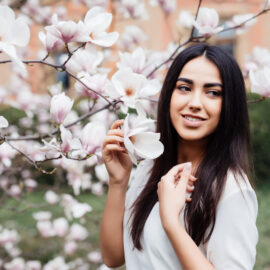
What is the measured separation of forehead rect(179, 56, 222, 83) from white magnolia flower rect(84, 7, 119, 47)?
0.84 feet

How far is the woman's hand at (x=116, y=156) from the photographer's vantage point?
1186 millimetres

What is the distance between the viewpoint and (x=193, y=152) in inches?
53.9

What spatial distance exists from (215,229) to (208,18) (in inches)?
31.0

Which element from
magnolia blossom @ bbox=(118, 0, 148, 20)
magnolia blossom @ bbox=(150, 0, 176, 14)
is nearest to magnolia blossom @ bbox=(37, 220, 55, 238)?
magnolia blossom @ bbox=(118, 0, 148, 20)

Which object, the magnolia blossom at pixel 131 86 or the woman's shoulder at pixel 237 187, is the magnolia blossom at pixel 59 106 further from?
the woman's shoulder at pixel 237 187

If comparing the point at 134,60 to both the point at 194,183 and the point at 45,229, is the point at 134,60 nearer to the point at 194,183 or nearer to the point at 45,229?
the point at 194,183

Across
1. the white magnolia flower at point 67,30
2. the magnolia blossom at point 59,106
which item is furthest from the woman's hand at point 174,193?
the white magnolia flower at point 67,30

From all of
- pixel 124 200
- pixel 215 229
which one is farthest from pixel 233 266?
pixel 124 200

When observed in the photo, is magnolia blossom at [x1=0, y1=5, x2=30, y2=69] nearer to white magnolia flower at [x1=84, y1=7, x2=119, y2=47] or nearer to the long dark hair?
white magnolia flower at [x1=84, y1=7, x2=119, y2=47]

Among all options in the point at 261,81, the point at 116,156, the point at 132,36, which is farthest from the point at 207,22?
the point at 132,36

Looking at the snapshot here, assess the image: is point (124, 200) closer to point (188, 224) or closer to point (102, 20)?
point (188, 224)

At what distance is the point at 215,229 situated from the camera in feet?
3.72

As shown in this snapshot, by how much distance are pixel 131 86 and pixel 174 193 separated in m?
0.31

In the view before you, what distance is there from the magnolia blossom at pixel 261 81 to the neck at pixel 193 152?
0.85ft
